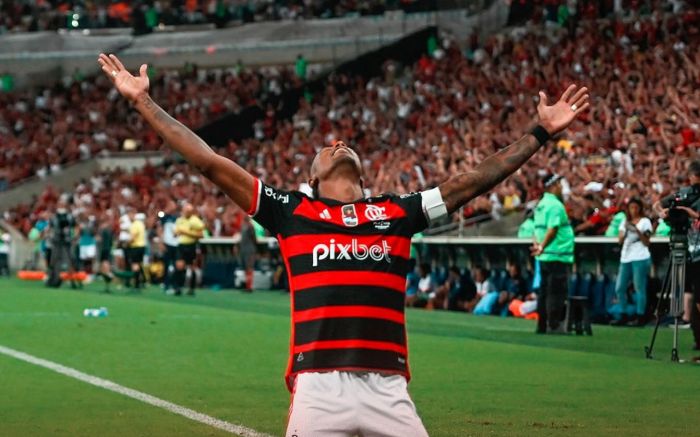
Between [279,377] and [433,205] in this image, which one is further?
[279,377]

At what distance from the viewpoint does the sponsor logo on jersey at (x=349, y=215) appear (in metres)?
5.68

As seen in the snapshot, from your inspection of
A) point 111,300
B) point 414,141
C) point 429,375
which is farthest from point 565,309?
point 414,141

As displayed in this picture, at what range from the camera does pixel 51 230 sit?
35.0 metres

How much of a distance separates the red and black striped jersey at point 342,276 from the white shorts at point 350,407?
6 cm

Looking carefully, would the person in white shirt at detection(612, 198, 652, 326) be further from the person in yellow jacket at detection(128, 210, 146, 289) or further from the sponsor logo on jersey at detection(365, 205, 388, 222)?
the sponsor logo on jersey at detection(365, 205, 388, 222)

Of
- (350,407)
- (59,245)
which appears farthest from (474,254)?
(350,407)

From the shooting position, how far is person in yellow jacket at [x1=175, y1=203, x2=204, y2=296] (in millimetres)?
30281

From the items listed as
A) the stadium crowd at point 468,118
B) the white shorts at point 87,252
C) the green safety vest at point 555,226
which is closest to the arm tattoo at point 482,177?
the green safety vest at point 555,226

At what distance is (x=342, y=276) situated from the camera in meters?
5.62

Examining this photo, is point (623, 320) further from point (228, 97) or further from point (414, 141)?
point (228, 97)

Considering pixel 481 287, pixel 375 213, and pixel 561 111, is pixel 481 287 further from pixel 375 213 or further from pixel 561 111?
pixel 375 213

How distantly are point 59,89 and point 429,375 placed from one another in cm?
4800

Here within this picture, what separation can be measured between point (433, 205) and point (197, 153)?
1.01m

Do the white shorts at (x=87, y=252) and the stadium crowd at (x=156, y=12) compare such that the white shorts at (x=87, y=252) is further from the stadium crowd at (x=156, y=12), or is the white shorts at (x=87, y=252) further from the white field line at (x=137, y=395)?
the white field line at (x=137, y=395)
